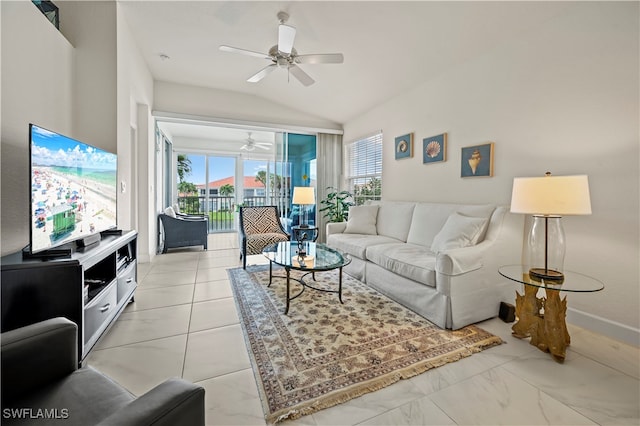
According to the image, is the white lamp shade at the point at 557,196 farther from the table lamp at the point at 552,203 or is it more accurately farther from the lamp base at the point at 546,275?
the lamp base at the point at 546,275

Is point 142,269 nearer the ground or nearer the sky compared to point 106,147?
nearer the ground

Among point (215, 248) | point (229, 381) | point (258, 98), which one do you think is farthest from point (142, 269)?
point (258, 98)

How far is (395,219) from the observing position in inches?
150

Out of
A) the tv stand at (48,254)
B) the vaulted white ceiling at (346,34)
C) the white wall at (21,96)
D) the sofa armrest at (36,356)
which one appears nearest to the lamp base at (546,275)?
the vaulted white ceiling at (346,34)

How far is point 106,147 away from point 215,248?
9.85 feet

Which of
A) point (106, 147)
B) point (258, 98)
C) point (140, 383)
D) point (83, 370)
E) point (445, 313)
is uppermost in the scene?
point (258, 98)

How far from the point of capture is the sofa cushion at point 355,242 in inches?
128

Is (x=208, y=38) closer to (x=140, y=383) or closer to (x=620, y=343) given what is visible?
(x=140, y=383)

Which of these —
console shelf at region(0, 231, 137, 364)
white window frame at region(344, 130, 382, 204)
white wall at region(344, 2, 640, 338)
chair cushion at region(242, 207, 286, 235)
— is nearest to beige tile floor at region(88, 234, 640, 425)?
console shelf at region(0, 231, 137, 364)

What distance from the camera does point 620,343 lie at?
6.58 ft

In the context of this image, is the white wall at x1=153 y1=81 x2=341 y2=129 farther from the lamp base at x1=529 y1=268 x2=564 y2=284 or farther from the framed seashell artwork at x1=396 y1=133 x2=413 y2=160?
the lamp base at x1=529 y1=268 x2=564 y2=284

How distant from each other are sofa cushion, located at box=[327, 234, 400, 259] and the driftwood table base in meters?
1.52

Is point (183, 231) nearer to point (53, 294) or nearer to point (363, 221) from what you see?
point (363, 221)

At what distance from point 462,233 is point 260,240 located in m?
2.65
